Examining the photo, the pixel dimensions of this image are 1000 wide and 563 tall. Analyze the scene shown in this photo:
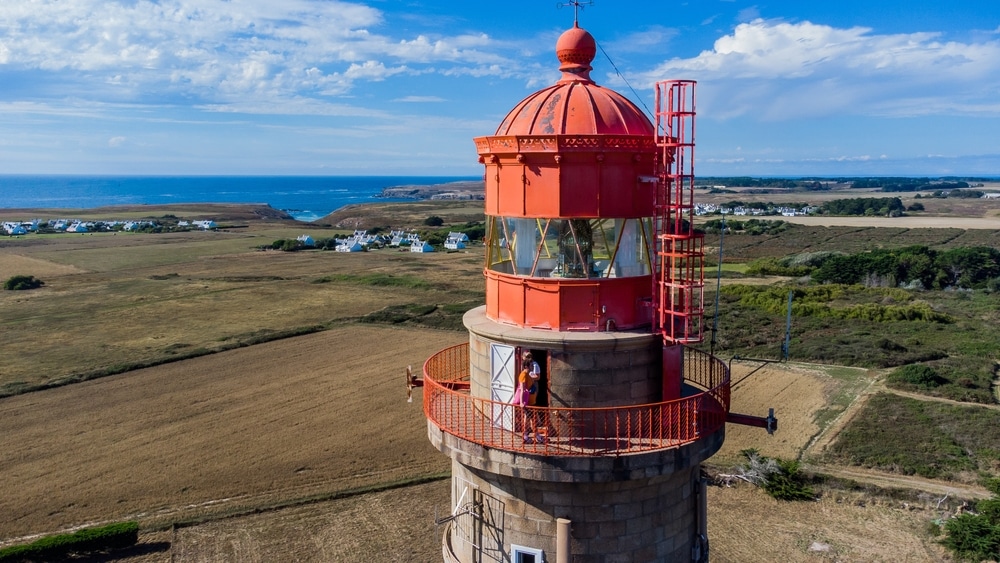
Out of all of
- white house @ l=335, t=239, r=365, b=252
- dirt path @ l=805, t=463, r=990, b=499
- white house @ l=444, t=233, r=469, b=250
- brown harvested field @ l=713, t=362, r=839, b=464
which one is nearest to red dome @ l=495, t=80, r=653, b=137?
brown harvested field @ l=713, t=362, r=839, b=464

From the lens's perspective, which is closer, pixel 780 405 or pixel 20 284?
pixel 780 405

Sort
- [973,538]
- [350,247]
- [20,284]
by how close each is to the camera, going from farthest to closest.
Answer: [350,247], [20,284], [973,538]

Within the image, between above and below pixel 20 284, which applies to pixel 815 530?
below

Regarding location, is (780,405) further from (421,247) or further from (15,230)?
(15,230)

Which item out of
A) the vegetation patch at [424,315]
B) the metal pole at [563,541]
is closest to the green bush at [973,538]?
the metal pole at [563,541]

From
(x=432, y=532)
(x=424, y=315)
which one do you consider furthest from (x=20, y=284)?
(x=432, y=532)

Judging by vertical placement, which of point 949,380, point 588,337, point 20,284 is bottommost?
point 949,380

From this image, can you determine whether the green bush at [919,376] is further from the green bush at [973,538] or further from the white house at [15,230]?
the white house at [15,230]
